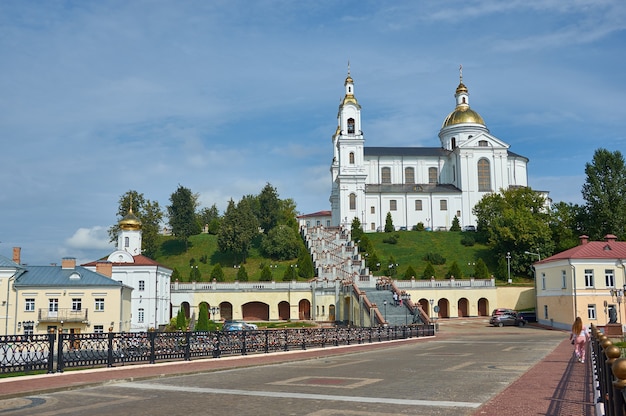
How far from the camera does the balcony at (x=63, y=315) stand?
49.1 meters

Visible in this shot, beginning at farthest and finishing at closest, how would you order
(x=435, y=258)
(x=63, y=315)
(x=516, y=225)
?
(x=435, y=258), (x=516, y=225), (x=63, y=315)

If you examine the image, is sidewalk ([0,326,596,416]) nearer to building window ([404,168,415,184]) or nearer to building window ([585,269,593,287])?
building window ([585,269,593,287])

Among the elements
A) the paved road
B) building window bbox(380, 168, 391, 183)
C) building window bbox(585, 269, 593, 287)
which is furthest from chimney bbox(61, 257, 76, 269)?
building window bbox(380, 168, 391, 183)

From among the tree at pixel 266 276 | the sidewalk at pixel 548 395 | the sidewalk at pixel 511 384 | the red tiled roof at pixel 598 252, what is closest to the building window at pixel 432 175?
the tree at pixel 266 276

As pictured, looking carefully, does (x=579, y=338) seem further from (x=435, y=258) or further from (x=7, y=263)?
(x=435, y=258)

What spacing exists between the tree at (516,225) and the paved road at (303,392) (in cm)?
5422

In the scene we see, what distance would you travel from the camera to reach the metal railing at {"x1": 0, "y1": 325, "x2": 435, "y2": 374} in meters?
16.9

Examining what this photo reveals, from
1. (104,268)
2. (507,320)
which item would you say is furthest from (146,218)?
(507,320)

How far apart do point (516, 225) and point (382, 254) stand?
18455mm

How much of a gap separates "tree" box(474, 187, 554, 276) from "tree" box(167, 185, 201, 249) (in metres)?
42.6

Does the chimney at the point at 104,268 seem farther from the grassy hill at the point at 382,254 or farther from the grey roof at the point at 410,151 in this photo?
the grey roof at the point at 410,151

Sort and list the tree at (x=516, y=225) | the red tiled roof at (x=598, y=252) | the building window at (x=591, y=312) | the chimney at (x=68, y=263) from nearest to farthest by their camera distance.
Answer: the building window at (x=591, y=312) < the red tiled roof at (x=598, y=252) < the chimney at (x=68, y=263) < the tree at (x=516, y=225)

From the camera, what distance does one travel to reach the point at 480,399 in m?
12.4

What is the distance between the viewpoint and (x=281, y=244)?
82250 mm
